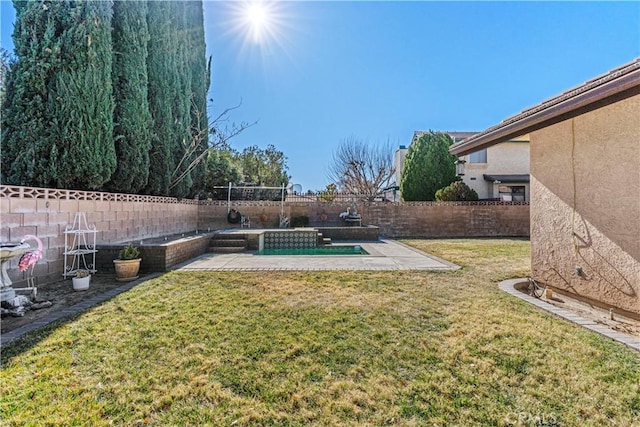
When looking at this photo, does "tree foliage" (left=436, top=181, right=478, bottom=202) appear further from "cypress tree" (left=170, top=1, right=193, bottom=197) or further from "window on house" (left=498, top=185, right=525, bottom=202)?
"cypress tree" (left=170, top=1, right=193, bottom=197)

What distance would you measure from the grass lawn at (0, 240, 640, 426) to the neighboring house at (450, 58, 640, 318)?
1.51 m

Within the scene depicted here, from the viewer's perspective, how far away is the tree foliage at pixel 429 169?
62.2 feet

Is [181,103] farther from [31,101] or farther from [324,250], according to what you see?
[324,250]

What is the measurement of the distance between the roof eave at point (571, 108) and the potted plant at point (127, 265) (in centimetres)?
849

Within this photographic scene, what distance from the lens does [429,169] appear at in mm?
19000

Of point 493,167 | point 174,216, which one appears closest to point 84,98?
point 174,216

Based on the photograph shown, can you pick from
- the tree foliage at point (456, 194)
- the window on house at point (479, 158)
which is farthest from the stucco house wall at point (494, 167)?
the tree foliage at point (456, 194)

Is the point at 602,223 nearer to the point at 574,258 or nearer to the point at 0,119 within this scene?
the point at 574,258

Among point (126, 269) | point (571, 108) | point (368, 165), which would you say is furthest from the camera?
point (368, 165)

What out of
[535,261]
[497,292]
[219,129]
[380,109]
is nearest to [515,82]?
[380,109]

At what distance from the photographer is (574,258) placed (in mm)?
5445

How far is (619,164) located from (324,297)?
17.5ft

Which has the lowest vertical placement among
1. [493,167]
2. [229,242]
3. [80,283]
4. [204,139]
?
[80,283]

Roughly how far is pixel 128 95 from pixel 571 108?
12.1m
